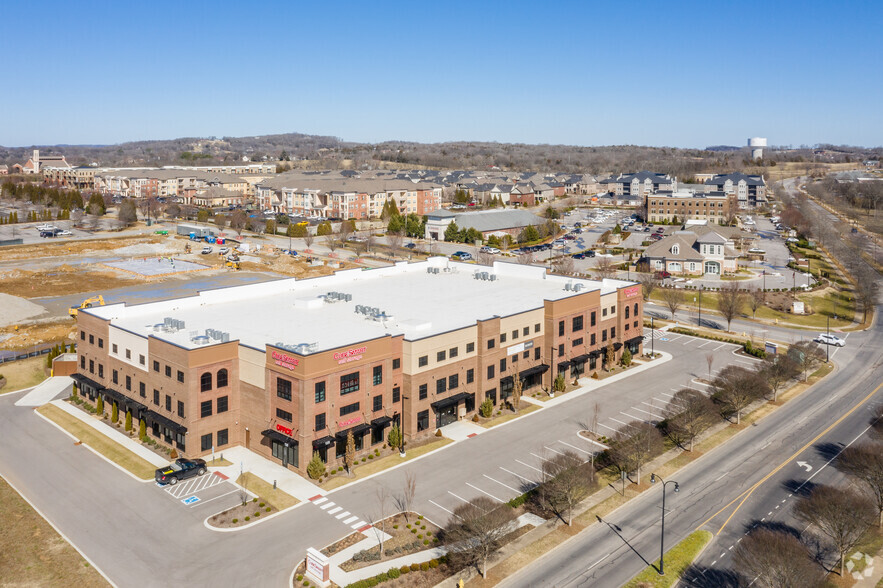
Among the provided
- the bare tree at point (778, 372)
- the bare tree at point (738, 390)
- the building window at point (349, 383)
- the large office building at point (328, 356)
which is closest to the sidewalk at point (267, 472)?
the large office building at point (328, 356)

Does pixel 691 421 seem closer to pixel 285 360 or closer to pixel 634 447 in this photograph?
pixel 634 447

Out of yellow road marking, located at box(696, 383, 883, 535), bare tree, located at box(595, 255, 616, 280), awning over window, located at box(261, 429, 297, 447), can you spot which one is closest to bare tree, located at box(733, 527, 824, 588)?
yellow road marking, located at box(696, 383, 883, 535)

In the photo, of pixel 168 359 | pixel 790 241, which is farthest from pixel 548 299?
pixel 790 241

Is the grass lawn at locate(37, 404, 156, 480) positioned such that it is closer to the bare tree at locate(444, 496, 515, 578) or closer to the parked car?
the parked car

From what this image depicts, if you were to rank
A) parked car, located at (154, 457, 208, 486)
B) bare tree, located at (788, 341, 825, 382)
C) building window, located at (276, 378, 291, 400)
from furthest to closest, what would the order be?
bare tree, located at (788, 341, 825, 382) → building window, located at (276, 378, 291, 400) → parked car, located at (154, 457, 208, 486)

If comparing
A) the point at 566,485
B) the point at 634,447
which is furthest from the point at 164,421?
the point at 634,447
